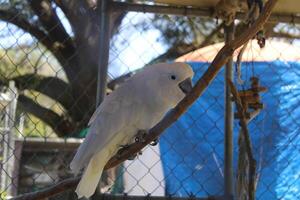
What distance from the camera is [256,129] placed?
1706 millimetres

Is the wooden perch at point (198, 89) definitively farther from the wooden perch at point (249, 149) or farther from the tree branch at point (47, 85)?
the tree branch at point (47, 85)

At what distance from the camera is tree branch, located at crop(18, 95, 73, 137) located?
2.27 metres

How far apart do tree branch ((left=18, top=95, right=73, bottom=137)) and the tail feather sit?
1.31 metres

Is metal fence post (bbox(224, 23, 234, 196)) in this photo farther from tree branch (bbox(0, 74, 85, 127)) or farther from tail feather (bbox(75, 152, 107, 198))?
tree branch (bbox(0, 74, 85, 127))

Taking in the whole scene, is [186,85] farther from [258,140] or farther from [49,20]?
[49,20]

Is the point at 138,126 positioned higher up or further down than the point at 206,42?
further down

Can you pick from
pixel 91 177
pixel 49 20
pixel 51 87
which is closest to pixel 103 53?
pixel 91 177

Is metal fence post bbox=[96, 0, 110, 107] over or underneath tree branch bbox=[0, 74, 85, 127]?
underneath

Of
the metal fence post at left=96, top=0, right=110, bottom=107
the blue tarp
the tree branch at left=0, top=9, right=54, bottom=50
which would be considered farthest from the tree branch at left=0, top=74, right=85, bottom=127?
the metal fence post at left=96, top=0, right=110, bottom=107

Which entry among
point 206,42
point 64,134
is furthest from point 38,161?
point 206,42

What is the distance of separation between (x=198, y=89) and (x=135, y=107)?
271 millimetres

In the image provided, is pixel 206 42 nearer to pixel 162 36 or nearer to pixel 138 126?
pixel 162 36

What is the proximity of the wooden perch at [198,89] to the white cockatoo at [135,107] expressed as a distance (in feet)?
0.16

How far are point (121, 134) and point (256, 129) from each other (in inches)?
31.8
